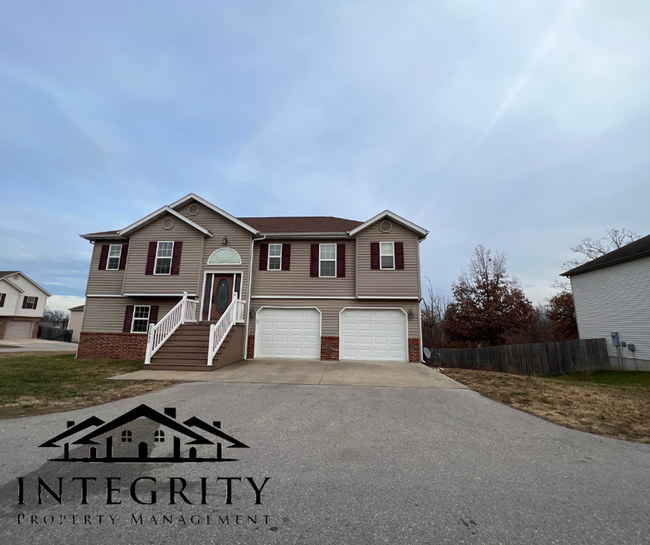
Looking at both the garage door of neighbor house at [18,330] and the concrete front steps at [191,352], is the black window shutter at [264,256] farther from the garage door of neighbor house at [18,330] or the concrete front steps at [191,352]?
the garage door of neighbor house at [18,330]

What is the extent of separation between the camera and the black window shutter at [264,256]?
1371cm

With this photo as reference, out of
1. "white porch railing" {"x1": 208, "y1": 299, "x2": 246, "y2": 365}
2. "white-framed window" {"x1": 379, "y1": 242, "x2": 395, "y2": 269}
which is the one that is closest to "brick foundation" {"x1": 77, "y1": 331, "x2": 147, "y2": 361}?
"white porch railing" {"x1": 208, "y1": 299, "x2": 246, "y2": 365}

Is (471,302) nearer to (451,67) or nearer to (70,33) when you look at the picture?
(451,67)

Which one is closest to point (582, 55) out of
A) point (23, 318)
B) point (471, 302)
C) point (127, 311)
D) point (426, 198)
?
point (426, 198)

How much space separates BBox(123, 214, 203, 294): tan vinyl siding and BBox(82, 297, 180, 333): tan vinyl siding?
0.66 m

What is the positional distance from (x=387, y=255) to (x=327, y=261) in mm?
2863

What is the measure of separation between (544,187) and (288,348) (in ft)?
60.8

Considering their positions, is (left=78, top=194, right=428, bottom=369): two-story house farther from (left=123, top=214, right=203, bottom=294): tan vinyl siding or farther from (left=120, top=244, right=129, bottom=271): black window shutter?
(left=120, top=244, right=129, bottom=271): black window shutter

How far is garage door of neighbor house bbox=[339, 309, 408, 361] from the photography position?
41.3 ft

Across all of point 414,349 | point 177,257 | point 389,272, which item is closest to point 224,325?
point 177,257

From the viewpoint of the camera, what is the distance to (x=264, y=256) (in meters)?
13.8

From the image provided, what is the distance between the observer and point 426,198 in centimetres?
2319

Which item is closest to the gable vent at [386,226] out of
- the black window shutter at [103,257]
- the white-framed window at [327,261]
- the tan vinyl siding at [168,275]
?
the white-framed window at [327,261]

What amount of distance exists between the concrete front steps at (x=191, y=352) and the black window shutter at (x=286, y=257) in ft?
12.3
